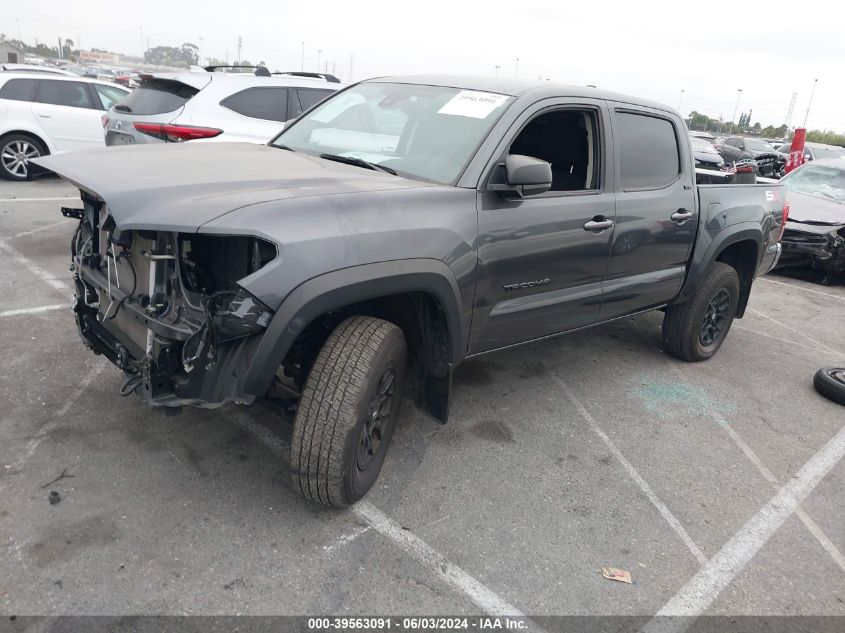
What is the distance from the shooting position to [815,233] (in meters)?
8.43

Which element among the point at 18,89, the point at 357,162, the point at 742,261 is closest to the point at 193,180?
the point at 357,162

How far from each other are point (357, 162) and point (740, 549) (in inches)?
105

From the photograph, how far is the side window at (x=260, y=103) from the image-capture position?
23.2ft

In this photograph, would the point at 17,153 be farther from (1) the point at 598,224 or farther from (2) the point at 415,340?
(1) the point at 598,224

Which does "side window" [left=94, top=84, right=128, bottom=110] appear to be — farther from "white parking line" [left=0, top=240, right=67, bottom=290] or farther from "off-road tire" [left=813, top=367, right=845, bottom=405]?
"off-road tire" [left=813, top=367, right=845, bottom=405]

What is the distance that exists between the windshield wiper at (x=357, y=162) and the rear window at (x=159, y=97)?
3986 mm

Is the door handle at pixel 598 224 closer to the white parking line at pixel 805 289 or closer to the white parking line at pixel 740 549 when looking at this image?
the white parking line at pixel 740 549

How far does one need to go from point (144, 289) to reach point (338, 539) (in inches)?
52.3

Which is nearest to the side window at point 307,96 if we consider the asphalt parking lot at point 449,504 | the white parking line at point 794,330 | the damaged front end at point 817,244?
the asphalt parking lot at point 449,504

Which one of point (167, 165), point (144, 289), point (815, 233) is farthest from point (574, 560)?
point (815, 233)

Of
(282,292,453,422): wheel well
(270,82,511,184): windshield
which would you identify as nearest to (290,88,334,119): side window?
(270,82,511,184): windshield

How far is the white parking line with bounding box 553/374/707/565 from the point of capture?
3008mm

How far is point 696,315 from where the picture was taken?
4969mm

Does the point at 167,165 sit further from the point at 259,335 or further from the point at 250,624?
the point at 250,624
